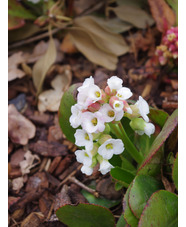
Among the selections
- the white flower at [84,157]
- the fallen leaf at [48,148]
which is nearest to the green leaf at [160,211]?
the white flower at [84,157]

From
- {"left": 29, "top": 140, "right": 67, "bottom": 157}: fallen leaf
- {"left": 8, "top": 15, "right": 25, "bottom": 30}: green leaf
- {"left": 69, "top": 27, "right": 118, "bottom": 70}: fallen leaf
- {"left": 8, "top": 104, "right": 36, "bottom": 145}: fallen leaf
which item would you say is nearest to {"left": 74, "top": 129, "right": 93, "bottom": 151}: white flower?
{"left": 29, "top": 140, "right": 67, "bottom": 157}: fallen leaf

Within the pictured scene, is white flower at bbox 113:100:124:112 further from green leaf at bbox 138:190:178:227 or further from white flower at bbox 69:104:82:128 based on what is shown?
green leaf at bbox 138:190:178:227

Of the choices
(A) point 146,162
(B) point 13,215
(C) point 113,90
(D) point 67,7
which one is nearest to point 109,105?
(C) point 113,90

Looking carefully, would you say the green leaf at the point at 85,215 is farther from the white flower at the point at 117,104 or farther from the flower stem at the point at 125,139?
the white flower at the point at 117,104

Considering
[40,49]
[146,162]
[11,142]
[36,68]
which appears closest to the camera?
[146,162]

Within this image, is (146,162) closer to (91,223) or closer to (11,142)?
(91,223)

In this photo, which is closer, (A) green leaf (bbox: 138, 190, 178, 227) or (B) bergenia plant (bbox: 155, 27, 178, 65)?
(A) green leaf (bbox: 138, 190, 178, 227)
